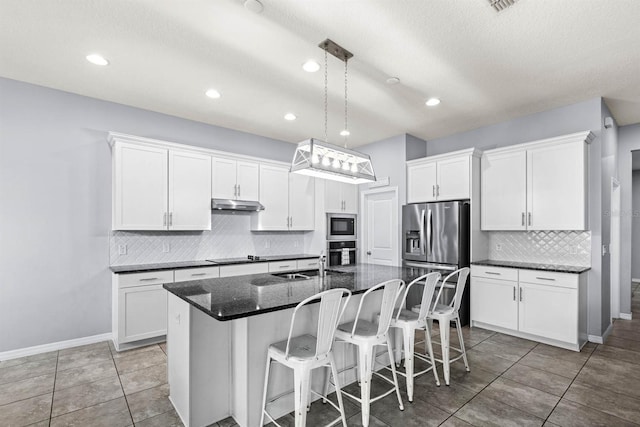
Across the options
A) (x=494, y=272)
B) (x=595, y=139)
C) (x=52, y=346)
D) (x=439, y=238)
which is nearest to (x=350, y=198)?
(x=439, y=238)

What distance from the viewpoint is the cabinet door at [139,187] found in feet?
12.4

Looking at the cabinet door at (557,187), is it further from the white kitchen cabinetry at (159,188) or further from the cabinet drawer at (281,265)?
the white kitchen cabinetry at (159,188)

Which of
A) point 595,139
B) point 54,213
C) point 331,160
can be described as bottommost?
point 54,213

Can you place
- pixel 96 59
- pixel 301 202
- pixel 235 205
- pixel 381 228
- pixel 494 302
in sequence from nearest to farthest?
1. pixel 96 59
2. pixel 494 302
3. pixel 235 205
4. pixel 301 202
5. pixel 381 228

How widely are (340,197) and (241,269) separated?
2168mm

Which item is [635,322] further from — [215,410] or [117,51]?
[117,51]

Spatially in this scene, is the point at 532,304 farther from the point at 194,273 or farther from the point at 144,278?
the point at 144,278

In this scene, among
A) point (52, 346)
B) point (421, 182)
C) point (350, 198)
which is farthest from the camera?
point (350, 198)

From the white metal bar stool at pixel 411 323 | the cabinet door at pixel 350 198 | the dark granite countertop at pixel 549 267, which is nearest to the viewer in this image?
the white metal bar stool at pixel 411 323

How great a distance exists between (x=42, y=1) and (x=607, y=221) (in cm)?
602

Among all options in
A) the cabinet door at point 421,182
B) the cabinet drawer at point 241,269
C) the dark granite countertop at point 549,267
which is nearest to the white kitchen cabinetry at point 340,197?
the cabinet door at point 421,182

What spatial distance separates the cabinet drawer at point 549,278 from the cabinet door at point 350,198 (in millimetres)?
2798

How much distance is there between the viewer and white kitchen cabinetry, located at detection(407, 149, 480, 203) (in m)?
4.57

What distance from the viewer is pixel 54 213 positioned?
3.64 metres
